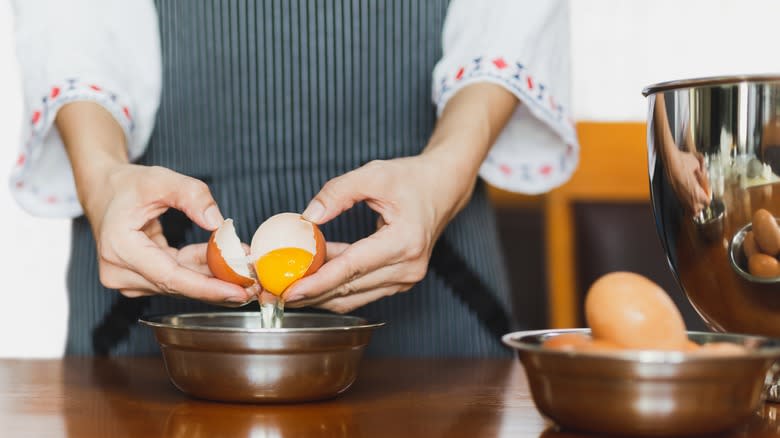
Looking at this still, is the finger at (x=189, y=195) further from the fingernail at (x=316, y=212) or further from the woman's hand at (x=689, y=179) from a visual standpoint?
the woman's hand at (x=689, y=179)

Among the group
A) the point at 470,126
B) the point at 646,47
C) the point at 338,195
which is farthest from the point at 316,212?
the point at 646,47

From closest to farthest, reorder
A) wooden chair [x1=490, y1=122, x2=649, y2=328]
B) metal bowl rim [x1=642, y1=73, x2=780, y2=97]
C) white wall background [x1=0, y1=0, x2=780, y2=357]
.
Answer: metal bowl rim [x1=642, y1=73, x2=780, y2=97], wooden chair [x1=490, y1=122, x2=649, y2=328], white wall background [x1=0, y1=0, x2=780, y2=357]

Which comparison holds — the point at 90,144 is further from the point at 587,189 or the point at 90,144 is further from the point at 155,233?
the point at 587,189

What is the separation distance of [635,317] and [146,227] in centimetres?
51

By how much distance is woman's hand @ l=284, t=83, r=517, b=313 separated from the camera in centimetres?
76

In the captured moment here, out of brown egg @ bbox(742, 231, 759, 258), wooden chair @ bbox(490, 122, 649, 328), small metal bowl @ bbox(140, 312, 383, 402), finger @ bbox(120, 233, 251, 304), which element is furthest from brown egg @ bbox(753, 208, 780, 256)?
wooden chair @ bbox(490, 122, 649, 328)

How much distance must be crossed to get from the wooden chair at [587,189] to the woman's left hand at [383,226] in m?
0.81

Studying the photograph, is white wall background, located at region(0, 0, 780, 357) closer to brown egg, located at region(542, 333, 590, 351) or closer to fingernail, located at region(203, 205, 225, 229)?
fingernail, located at region(203, 205, 225, 229)

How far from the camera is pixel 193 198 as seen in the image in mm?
774

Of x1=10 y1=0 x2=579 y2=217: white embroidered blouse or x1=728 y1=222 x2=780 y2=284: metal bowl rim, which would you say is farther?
x1=10 y1=0 x2=579 y2=217: white embroidered blouse

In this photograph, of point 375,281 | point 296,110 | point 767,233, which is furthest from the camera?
point 296,110

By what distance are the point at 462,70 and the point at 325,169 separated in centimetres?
19

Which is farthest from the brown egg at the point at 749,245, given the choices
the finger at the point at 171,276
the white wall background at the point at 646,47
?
the white wall background at the point at 646,47

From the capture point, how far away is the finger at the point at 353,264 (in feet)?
2.36
